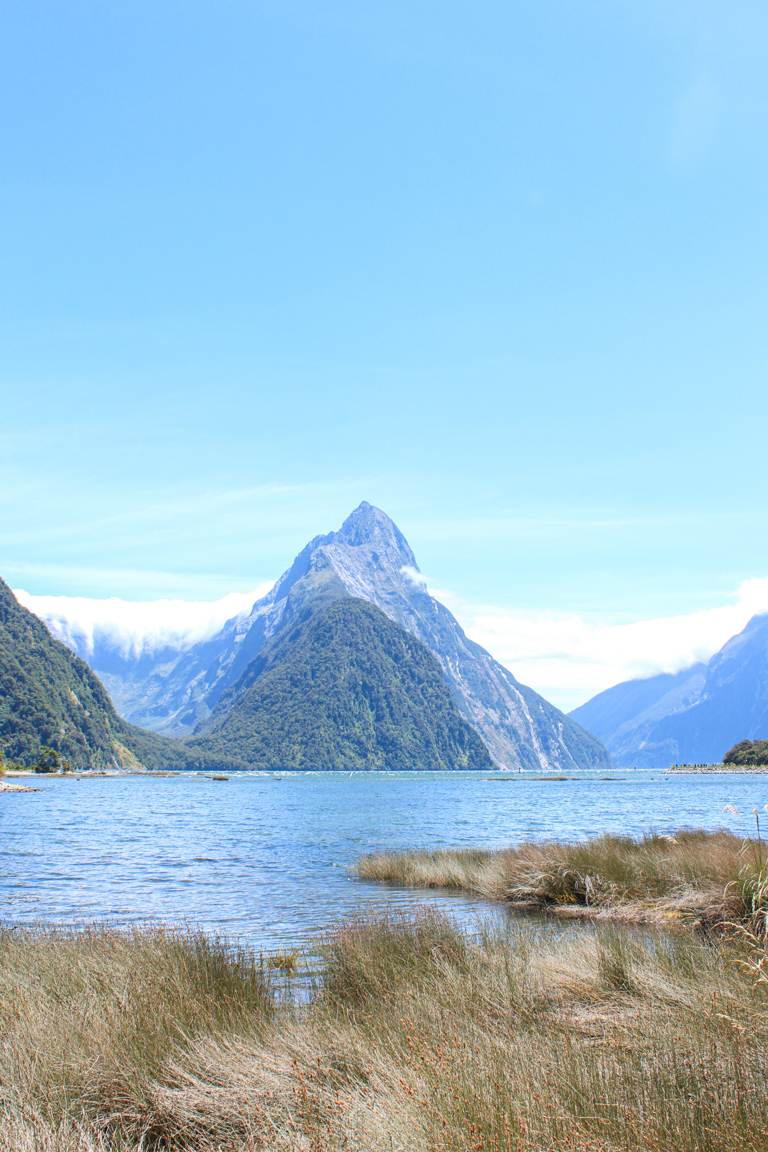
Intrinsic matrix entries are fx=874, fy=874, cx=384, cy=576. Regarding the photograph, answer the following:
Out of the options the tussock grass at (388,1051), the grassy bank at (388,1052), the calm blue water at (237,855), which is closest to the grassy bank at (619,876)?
the calm blue water at (237,855)

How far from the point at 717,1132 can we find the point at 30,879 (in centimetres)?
2615

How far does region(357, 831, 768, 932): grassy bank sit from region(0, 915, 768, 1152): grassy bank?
19.8 feet

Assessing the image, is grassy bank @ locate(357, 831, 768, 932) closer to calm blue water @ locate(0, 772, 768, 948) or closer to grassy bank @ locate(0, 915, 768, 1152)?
calm blue water @ locate(0, 772, 768, 948)

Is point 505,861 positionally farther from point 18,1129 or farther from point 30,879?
point 18,1129

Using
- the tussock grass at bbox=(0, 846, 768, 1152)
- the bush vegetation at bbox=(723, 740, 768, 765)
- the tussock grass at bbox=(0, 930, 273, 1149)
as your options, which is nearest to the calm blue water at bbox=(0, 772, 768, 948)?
the tussock grass at bbox=(0, 930, 273, 1149)

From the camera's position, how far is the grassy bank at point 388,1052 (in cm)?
494

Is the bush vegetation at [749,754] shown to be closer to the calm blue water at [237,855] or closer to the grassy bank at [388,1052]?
the calm blue water at [237,855]

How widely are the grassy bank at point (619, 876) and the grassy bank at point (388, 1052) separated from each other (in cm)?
602

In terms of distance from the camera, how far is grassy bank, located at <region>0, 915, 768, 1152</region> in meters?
4.94

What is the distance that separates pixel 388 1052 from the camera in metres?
6.70

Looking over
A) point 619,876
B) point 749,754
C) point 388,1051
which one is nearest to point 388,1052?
point 388,1051

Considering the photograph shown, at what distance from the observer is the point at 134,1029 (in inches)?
287

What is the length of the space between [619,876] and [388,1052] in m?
14.8

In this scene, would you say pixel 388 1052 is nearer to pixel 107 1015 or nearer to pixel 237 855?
pixel 107 1015
